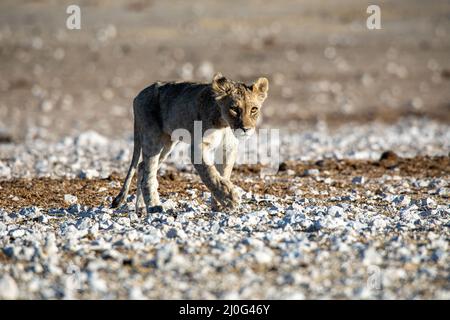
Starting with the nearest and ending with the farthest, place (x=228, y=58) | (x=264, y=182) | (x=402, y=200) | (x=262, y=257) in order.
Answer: (x=262, y=257)
(x=402, y=200)
(x=264, y=182)
(x=228, y=58)

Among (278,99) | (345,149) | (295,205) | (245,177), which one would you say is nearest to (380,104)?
(278,99)

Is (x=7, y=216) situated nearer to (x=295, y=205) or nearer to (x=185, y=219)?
(x=185, y=219)

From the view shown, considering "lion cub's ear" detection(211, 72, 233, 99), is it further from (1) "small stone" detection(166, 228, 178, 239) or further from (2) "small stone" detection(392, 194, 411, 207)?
(2) "small stone" detection(392, 194, 411, 207)

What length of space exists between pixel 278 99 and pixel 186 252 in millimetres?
16253

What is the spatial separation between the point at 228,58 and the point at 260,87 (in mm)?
17419

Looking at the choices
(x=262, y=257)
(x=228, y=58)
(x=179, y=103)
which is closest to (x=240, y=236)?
(x=262, y=257)

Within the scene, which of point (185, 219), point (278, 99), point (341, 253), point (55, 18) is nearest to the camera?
point (341, 253)

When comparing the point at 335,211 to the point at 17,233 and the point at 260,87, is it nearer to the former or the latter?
the point at 260,87

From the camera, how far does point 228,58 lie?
2558 centimetres

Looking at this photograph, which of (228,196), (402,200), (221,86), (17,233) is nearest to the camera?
(17,233)

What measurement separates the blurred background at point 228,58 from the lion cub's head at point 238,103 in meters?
10.1

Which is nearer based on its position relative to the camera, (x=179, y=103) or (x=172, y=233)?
(x=172, y=233)

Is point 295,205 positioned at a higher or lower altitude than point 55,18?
lower

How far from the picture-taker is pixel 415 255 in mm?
6211
